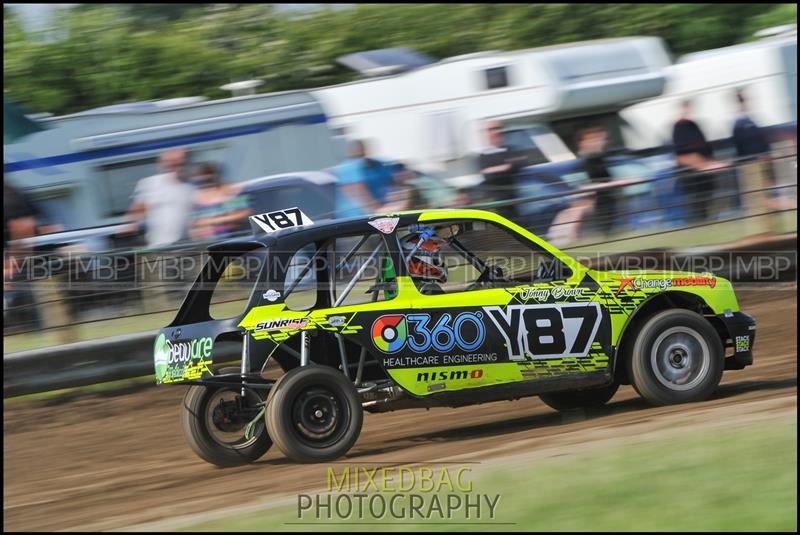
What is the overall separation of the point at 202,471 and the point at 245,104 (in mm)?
8924

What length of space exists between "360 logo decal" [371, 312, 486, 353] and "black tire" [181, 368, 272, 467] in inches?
37.6

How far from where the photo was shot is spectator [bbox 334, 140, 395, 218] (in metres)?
14.0

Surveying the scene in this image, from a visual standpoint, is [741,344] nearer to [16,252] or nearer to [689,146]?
[689,146]

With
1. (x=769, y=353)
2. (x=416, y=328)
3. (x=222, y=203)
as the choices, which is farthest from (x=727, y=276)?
(x=416, y=328)

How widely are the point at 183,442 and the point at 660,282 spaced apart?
4.02 m

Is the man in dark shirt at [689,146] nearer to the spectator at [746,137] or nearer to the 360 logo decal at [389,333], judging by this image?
the spectator at [746,137]

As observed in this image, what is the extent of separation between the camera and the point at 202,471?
811cm

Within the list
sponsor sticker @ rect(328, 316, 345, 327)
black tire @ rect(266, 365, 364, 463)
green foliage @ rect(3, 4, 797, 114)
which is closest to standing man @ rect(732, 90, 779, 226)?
sponsor sticker @ rect(328, 316, 345, 327)

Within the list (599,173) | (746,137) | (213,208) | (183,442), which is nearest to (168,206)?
(213,208)

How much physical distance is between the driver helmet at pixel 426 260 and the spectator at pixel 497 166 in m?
6.21

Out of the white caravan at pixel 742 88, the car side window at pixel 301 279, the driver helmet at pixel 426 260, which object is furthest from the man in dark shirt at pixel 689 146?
the car side window at pixel 301 279

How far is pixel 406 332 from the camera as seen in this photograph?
7828 mm

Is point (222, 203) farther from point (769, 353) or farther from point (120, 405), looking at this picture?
point (769, 353)

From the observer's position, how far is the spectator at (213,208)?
527 inches
